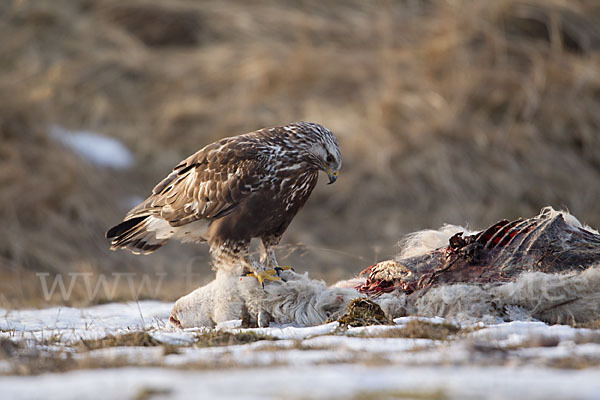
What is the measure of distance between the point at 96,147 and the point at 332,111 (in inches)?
148

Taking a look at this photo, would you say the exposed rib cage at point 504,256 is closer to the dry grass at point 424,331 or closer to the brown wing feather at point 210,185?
the dry grass at point 424,331

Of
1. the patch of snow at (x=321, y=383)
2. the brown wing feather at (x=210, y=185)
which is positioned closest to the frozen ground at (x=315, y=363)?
the patch of snow at (x=321, y=383)

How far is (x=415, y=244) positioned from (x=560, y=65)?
7.28 m

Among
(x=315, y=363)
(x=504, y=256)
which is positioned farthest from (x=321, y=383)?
(x=504, y=256)

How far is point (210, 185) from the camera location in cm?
455

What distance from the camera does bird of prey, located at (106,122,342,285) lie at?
14.3 ft

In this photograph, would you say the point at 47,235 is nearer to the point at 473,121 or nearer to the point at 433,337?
the point at 473,121

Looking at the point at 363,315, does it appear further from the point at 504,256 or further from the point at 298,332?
the point at 504,256

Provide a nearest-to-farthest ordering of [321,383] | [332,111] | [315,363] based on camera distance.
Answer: [321,383], [315,363], [332,111]

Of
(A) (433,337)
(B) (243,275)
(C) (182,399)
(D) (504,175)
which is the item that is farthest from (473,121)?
(C) (182,399)

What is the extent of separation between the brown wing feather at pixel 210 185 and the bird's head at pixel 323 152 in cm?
34

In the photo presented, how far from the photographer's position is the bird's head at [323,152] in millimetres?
4465

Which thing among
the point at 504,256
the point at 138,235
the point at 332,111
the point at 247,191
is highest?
the point at 332,111

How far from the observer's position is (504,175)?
392 inches
